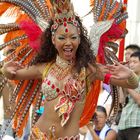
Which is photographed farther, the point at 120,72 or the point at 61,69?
the point at 61,69

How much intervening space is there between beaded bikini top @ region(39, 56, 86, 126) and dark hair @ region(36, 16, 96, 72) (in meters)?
0.08

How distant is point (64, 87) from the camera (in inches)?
167

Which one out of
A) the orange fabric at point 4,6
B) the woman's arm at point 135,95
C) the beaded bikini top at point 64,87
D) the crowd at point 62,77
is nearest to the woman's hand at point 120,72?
the crowd at point 62,77

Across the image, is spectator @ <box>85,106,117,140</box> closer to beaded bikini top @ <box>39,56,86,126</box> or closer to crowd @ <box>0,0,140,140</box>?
crowd @ <box>0,0,140,140</box>

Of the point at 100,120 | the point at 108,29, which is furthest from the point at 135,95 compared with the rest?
the point at 108,29

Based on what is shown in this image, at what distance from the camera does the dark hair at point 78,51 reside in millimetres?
4316

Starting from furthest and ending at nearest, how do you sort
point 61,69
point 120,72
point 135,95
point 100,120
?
point 100,120, point 135,95, point 61,69, point 120,72

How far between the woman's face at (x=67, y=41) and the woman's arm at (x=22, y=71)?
0.88 ft

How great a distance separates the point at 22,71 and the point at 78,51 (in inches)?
18.8

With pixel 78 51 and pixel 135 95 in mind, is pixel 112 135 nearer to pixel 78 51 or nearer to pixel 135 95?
pixel 135 95

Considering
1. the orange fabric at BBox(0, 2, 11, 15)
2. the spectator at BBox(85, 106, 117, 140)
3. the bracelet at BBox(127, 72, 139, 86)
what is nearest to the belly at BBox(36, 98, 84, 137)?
the bracelet at BBox(127, 72, 139, 86)

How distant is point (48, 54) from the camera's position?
14.6ft

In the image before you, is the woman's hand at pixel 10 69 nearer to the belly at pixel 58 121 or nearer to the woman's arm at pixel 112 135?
the belly at pixel 58 121

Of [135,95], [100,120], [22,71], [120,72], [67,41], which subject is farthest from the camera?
[100,120]
